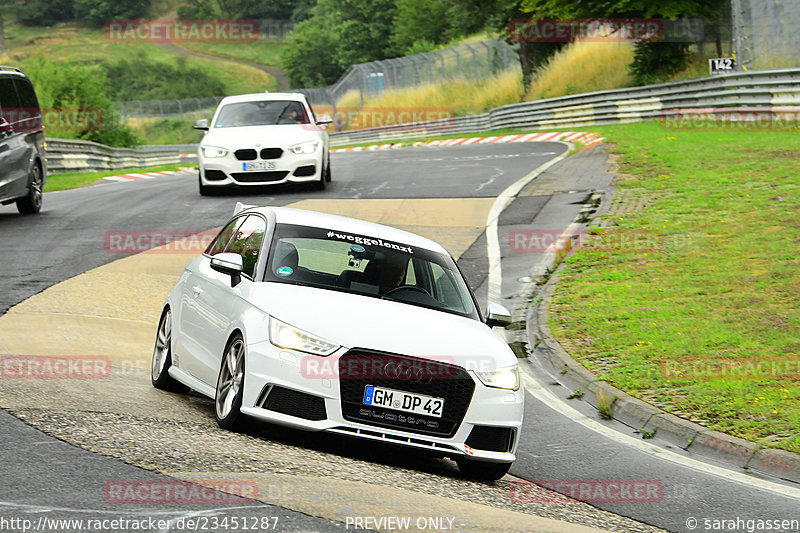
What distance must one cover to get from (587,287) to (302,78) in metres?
101

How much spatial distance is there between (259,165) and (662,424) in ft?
46.7

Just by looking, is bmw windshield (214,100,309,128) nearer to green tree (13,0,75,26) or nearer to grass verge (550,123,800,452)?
grass verge (550,123,800,452)

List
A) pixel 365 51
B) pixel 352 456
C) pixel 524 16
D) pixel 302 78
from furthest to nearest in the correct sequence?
pixel 302 78, pixel 365 51, pixel 524 16, pixel 352 456

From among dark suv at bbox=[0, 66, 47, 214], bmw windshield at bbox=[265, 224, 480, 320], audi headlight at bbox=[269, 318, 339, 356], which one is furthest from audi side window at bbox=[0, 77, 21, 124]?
audi headlight at bbox=[269, 318, 339, 356]

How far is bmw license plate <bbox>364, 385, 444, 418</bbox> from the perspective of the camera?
23.1 feet

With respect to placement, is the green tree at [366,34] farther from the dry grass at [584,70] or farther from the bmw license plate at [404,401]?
the bmw license plate at [404,401]

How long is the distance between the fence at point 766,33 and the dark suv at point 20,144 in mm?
21572

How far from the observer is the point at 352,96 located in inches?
2660

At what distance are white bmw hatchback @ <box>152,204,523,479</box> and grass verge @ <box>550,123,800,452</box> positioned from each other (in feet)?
8.60

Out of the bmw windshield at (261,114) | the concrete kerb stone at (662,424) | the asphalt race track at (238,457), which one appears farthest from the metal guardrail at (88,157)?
the concrete kerb stone at (662,424)

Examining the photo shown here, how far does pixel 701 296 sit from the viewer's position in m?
13.6

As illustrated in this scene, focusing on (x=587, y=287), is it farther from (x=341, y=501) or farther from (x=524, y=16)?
(x=524, y=16)

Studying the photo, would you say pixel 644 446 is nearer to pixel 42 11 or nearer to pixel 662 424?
pixel 662 424

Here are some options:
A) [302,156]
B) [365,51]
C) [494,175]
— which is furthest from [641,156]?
[365,51]
